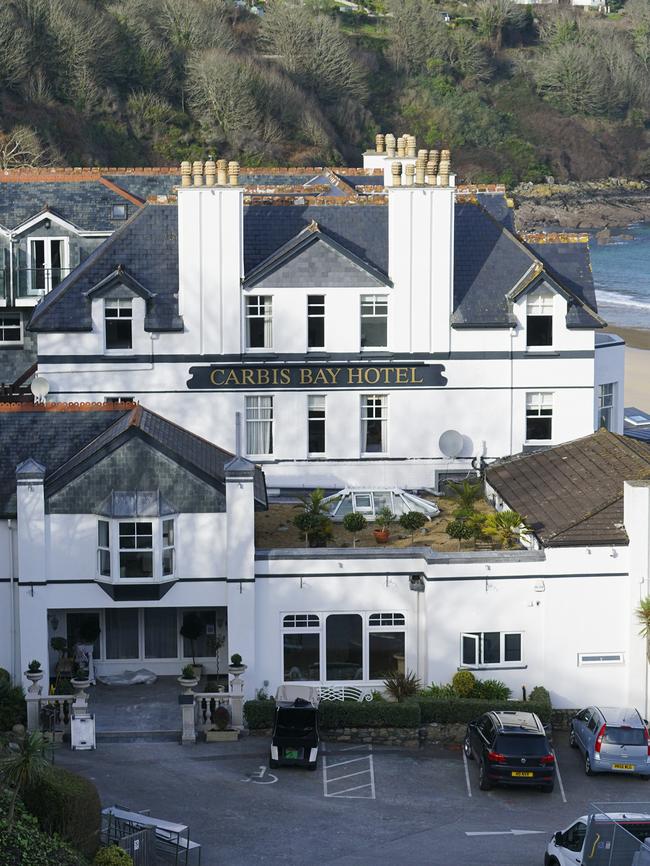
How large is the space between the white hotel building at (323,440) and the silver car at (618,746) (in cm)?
296

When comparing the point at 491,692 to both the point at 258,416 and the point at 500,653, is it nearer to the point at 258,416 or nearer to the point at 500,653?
the point at 500,653

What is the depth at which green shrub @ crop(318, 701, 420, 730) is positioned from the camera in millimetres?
37469

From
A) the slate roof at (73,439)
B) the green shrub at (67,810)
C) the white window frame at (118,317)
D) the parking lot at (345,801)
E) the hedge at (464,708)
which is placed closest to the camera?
the green shrub at (67,810)

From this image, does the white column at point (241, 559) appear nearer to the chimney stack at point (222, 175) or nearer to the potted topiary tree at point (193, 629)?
the potted topiary tree at point (193, 629)

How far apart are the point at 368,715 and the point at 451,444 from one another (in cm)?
1192

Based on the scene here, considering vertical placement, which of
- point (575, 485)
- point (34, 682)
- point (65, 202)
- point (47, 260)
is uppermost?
point (65, 202)

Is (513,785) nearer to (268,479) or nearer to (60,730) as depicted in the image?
(60,730)

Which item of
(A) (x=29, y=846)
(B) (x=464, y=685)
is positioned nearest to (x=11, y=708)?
(A) (x=29, y=846)

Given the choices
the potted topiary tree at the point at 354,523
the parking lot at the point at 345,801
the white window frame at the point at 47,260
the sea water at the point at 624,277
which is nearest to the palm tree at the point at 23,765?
the parking lot at the point at 345,801

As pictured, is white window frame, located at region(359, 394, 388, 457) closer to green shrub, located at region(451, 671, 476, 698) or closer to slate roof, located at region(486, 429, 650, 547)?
slate roof, located at region(486, 429, 650, 547)

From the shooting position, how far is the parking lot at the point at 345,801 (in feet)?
105

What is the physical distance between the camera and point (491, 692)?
126ft

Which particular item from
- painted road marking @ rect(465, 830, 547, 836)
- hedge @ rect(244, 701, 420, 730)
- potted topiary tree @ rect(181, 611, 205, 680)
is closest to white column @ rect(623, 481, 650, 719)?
hedge @ rect(244, 701, 420, 730)

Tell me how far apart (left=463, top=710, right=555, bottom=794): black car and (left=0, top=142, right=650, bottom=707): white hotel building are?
4.15 m
